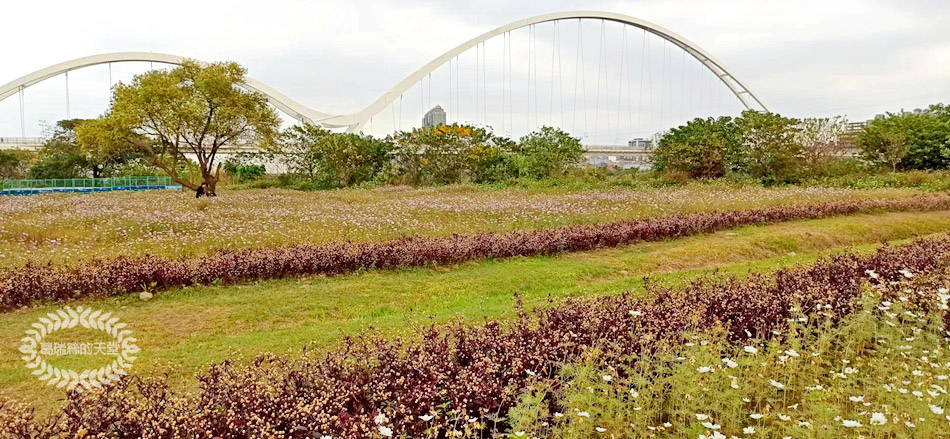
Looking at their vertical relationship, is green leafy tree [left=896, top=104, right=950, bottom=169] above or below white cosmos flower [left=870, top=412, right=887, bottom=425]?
above

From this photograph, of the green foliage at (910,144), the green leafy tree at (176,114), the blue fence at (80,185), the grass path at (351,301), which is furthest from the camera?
the blue fence at (80,185)

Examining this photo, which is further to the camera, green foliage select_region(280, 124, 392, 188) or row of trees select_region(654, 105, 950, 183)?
green foliage select_region(280, 124, 392, 188)

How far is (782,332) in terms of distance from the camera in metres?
3.99

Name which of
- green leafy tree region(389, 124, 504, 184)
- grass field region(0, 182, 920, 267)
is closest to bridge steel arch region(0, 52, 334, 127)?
green leafy tree region(389, 124, 504, 184)

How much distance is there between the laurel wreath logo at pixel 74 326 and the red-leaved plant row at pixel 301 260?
0.45 meters

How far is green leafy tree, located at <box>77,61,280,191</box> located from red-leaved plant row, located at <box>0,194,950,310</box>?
528 inches

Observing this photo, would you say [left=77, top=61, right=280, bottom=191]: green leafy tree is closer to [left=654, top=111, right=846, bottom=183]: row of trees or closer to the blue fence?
the blue fence

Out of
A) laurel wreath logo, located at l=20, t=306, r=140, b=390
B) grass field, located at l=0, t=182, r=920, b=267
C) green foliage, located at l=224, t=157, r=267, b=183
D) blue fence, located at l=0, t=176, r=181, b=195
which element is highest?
green foliage, located at l=224, t=157, r=267, b=183

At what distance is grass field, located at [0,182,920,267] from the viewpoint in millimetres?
8992

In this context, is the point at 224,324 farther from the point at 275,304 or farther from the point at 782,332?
the point at 782,332

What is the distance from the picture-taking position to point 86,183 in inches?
1234

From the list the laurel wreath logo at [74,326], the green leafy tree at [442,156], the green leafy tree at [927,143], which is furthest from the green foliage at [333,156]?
the green leafy tree at [927,143]

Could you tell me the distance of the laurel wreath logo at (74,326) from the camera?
410 centimetres

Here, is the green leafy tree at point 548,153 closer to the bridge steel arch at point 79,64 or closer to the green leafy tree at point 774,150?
the green leafy tree at point 774,150
